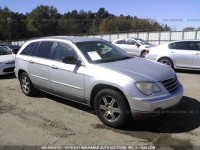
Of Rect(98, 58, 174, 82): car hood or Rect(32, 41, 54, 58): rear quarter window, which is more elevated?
Rect(32, 41, 54, 58): rear quarter window

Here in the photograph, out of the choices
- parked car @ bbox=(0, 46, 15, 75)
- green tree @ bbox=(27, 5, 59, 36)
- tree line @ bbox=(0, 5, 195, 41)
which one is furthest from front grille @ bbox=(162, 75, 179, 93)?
green tree @ bbox=(27, 5, 59, 36)

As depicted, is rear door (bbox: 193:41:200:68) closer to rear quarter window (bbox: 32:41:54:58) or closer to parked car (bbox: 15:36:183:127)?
parked car (bbox: 15:36:183:127)

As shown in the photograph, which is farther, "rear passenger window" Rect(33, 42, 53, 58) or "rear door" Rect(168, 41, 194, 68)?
"rear door" Rect(168, 41, 194, 68)

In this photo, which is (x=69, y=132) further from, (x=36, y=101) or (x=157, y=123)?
(x=36, y=101)

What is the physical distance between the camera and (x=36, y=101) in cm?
572

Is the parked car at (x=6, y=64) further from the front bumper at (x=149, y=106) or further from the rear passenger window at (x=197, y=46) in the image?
the rear passenger window at (x=197, y=46)

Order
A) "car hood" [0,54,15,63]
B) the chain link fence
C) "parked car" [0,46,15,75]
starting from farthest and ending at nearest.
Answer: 1. the chain link fence
2. "car hood" [0,54,15,63]
3. "parked car" [0,46,15,75]

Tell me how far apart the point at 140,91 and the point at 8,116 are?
3.09 meters

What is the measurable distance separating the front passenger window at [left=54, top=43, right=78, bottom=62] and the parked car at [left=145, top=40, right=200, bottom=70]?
19.1 feet

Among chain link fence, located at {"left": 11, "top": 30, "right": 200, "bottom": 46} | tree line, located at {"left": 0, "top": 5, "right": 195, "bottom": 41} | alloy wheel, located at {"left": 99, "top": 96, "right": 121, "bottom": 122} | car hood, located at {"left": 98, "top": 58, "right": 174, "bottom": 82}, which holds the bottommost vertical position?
alloy wheel, located at {"left": 99, "top": 96, "right": 121, "bottom": 122}

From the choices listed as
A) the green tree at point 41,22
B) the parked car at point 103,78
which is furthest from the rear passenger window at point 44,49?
Result: the green tree at point 41,22

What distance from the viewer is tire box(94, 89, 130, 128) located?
3.76 metres

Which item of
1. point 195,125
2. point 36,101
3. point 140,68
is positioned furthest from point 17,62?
point 195,125

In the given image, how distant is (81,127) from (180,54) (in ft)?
21.3
